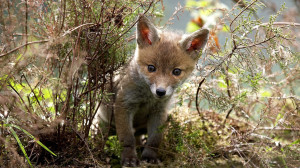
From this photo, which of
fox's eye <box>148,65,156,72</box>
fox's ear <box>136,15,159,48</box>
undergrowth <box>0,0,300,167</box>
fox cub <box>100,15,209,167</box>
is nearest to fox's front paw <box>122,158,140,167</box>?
fox cub <box>100,15,209,167</box>

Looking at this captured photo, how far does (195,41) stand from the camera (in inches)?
117

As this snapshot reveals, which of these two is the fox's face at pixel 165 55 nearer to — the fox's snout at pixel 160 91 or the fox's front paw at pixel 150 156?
the fox's snout at pixel 160 91

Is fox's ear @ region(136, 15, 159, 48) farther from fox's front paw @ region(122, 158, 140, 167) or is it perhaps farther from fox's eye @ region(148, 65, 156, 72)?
fox's front paw @ region(122, 158, 140, 167)

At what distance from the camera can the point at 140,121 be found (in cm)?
357

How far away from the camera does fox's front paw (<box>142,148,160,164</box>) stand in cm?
315

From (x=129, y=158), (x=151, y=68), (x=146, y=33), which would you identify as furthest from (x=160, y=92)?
(x=129, y=158)

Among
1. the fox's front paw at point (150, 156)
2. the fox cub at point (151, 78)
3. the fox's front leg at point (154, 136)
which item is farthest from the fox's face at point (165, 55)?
the fox's front paw at point (150, 156)

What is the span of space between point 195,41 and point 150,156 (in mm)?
1273

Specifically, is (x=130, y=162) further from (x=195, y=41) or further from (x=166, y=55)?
(x=195, y=41)

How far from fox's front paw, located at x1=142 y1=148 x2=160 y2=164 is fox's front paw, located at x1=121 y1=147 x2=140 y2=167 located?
0.52 ft

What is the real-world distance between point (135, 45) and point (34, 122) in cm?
122

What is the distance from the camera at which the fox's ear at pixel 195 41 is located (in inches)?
113

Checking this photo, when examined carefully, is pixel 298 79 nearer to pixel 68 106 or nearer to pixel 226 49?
pixel 226 49

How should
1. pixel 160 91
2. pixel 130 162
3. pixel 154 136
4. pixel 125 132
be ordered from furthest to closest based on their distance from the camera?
pixel 154 136 → pixel 125 132 → pixel 130 162 → pixel 160 91
